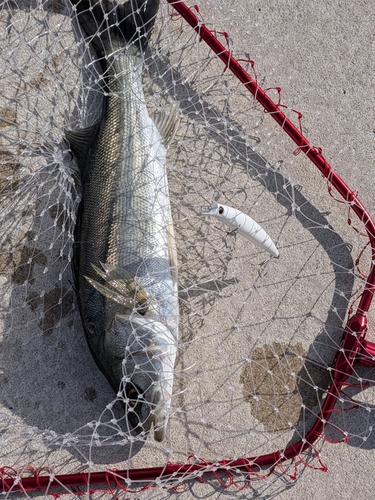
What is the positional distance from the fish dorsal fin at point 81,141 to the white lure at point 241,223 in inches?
27.5

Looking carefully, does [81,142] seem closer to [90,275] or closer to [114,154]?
[114,154]

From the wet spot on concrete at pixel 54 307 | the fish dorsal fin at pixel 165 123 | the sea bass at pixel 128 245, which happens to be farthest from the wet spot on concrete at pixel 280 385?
the fish dorsal fin at pixel 165 123

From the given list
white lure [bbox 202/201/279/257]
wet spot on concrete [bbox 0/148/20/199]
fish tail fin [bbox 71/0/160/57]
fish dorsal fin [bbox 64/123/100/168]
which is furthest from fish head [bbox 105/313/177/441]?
fish tail fin [bbox 71/0/160/57]

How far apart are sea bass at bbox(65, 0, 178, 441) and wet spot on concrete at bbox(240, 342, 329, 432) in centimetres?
50

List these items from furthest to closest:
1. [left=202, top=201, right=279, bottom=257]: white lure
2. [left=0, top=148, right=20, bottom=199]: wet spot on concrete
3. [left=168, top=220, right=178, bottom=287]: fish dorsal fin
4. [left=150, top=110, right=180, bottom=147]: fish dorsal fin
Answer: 1. [left=0, top=148, right=20, bottom=199]: wet spot on concrete
2. [left=150, top=110, right=180, bottom=147]: fish dorsal fin
3. [left=168, top=220, right=178, bottom=287]: fish dorsal fin
4. [left=202, top=201, right=279, bottom=257]: white lure

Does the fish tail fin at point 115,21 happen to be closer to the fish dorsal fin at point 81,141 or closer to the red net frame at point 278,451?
the red net frame at point 278,451

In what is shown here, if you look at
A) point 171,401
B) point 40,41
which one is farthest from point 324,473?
point 40,41

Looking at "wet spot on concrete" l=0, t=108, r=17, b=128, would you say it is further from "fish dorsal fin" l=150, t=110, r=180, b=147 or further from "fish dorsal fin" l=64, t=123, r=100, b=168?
"fish dorsal fin" l=150, t=110, r=180, b=147

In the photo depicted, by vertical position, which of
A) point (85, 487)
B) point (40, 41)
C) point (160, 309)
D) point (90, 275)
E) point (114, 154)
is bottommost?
point (85, 487)

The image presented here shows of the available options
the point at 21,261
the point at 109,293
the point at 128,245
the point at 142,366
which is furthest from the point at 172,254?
the point at 21,261

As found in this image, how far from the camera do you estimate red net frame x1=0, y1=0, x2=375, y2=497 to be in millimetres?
2594

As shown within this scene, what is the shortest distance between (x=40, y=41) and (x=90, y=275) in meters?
1.38

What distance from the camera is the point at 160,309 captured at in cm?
262

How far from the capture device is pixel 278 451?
2.75 m
